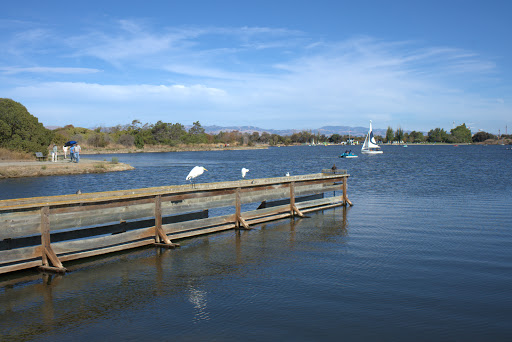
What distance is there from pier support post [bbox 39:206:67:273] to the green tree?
46.0 metres

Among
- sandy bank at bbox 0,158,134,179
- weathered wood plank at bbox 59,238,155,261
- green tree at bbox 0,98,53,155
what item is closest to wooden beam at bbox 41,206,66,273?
weathered wood plank at bbox 59,238,155,261

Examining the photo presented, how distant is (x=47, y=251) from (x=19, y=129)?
47667mm

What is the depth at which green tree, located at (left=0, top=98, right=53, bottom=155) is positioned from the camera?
4944cm

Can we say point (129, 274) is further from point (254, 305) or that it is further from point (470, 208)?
point (470, 208)

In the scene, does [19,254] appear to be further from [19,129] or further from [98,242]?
[19,129]

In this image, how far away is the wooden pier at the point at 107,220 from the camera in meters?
9.27

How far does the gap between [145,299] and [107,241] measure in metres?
3.05

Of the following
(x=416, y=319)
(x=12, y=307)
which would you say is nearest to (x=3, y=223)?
(x=12, y=307)

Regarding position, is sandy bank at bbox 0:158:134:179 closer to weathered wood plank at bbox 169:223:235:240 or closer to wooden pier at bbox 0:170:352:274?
wooden pier at bbox 0:170:352:274

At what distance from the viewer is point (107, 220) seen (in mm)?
10758

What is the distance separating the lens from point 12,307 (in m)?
7.55

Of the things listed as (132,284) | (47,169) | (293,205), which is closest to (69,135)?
(47,169)

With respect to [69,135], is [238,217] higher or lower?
lower

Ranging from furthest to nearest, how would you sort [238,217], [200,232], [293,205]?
[293,205] < [238,217] < [200,232]
